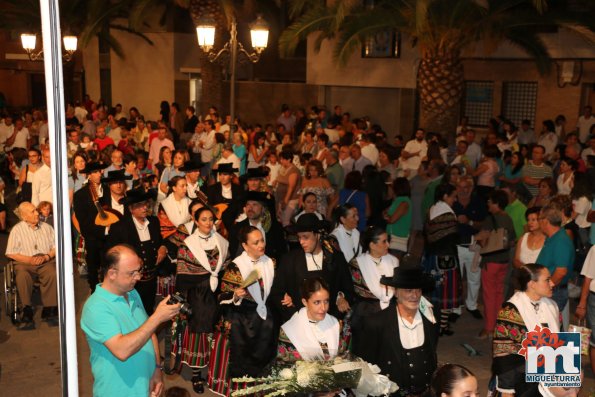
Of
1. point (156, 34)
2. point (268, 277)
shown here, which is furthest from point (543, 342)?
point (156, 34)

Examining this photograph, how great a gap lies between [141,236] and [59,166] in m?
5.29

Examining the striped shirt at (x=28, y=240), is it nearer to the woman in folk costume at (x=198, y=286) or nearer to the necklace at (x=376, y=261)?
the woman in folk costume at (x=198, y=286)

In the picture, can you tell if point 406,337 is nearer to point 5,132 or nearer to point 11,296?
point 11,296

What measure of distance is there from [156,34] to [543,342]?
25.1 meters

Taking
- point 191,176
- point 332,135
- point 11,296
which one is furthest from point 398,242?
point 332,135

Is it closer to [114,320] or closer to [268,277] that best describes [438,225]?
[268,277]

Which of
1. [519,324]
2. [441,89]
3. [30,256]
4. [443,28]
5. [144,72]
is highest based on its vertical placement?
[443,28]

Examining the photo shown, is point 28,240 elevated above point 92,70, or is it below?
below

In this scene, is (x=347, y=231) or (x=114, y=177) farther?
(x=114, y=177)

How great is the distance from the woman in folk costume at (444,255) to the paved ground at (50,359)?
20.2 inches

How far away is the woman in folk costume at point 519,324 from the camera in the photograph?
5852mm

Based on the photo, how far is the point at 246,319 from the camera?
24.3 ft

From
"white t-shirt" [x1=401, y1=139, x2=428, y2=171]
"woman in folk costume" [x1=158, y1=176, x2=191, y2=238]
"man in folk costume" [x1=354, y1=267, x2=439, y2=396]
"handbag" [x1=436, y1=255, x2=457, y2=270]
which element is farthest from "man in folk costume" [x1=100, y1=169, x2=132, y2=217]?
"white t-shirt" [x1=401, y1=139, x2=428, y2=171]

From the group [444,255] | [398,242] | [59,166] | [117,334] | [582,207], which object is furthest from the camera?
[582,207]
